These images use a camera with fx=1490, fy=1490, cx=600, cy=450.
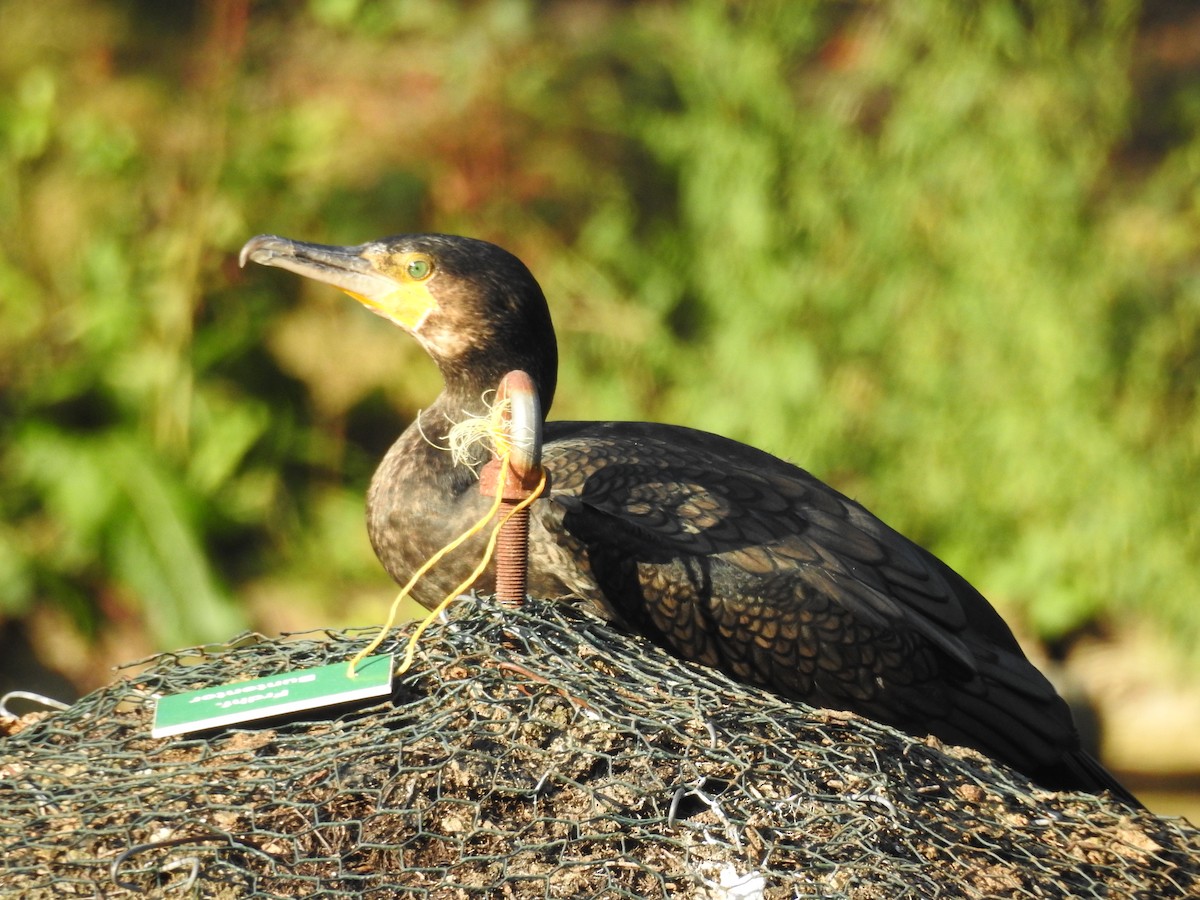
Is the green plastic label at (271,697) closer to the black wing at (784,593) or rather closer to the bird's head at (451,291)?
the black wing at (784,593)

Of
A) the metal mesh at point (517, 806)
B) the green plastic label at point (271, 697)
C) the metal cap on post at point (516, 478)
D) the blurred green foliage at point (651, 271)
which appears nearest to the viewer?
the metal mesh at point (517, 806)

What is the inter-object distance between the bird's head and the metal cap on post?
782mm

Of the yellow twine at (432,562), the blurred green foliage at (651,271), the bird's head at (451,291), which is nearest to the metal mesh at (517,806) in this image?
the yellow twine at (432,562)

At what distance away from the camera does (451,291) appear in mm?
3049

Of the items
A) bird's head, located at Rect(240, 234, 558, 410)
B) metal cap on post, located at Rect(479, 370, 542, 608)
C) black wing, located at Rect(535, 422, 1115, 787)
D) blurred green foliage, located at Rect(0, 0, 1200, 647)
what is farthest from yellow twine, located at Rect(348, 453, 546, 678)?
blurred green foliage, located at Rect(0, 0, 1200, 647)

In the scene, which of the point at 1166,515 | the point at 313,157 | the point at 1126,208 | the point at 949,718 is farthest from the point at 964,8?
the point at 949,718

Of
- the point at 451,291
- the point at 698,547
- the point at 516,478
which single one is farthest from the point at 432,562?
the point at 451,291

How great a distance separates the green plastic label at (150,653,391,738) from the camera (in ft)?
6.59

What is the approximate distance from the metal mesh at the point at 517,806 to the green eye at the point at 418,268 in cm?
108

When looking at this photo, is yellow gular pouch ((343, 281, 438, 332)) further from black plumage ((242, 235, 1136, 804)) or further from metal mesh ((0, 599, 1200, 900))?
metal mesh ((0, 599, 1200, 900))

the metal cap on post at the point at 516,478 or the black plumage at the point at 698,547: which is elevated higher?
the black plumage at the point at 698,547

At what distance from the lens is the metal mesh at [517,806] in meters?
1.89

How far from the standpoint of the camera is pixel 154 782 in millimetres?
1952

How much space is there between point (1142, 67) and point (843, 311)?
6.52 ft
